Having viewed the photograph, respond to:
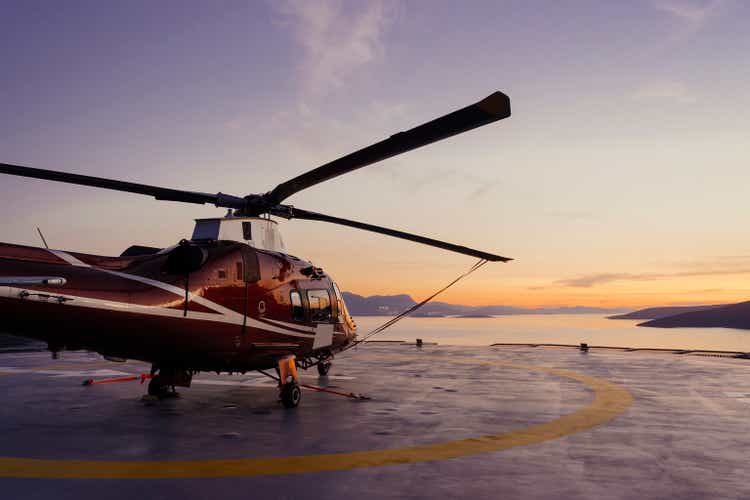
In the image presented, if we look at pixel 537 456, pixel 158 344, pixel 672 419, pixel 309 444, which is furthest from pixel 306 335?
pixel 672 419

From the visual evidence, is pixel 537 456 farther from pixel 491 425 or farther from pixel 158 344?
pixel 158 344

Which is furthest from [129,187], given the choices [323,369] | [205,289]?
[323,369]

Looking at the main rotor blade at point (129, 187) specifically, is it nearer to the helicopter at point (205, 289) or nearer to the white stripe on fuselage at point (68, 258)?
the helicopter at point (205, 289)

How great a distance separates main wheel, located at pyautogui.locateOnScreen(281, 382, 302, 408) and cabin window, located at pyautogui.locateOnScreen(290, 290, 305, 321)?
1.63 m

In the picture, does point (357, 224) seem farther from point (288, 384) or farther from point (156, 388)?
point (156, 388)

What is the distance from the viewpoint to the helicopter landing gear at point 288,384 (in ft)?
41.4

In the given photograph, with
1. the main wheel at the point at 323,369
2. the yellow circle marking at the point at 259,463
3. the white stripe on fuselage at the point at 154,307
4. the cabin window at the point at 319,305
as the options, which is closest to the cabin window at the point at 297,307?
the cabin window at the point at 319,305

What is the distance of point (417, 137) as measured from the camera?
8.66 m

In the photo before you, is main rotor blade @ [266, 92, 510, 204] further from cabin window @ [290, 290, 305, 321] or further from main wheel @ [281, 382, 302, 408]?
main wheel @ [281, 382, 302, 408]

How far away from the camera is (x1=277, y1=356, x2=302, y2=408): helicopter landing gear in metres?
12.6

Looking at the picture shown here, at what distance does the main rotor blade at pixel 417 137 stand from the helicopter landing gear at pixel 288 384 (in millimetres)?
4165

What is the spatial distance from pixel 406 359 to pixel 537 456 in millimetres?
17106

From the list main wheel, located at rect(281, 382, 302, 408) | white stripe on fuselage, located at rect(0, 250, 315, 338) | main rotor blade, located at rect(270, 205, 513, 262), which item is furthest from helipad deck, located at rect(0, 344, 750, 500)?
main rotor blade, located at rect(270, 205, 513, 262)

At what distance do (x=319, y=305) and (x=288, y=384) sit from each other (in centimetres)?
252
